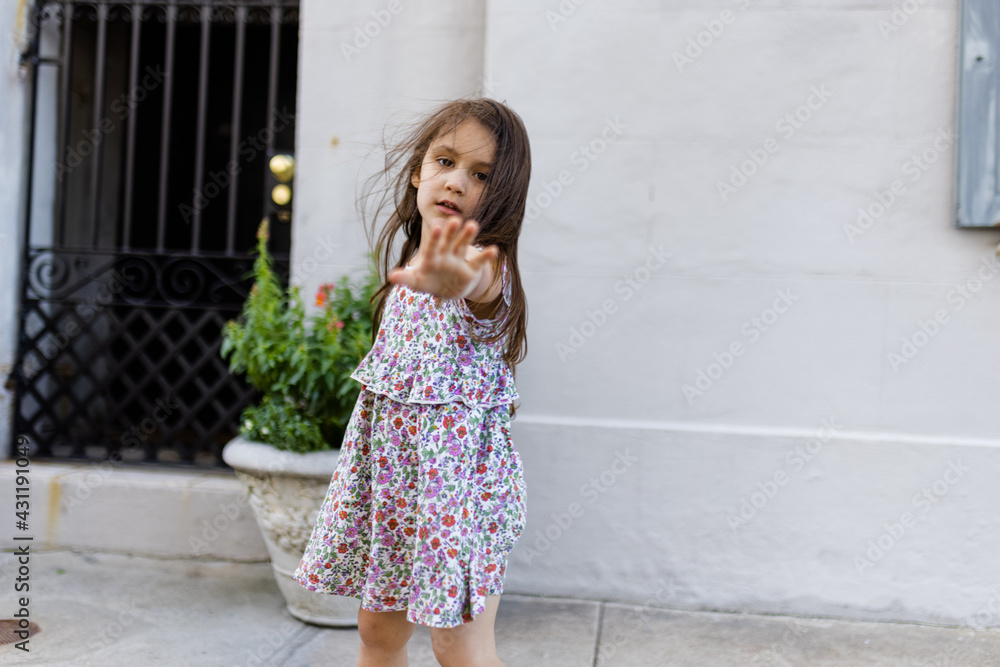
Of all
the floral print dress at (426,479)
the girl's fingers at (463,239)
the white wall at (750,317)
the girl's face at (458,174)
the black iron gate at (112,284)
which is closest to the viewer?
the girl's fingers at (463,239)

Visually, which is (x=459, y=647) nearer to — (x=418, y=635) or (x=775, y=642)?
(x=418, y=635)

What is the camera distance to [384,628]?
196cm

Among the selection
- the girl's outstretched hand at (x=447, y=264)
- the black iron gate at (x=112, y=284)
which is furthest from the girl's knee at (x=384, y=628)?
the black iron gate at (x=112, y=284)

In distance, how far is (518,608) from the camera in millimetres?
3150

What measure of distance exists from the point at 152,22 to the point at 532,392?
5.09 metres

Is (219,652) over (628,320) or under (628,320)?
under

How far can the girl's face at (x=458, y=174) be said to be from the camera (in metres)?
1.90

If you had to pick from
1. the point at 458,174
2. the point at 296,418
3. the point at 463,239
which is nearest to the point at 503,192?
the point at 458,174

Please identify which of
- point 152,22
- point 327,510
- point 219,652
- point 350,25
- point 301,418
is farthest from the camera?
point 152,22

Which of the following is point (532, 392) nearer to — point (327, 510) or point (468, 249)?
point (327, 510)

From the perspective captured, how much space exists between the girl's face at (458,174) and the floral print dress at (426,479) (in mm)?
191

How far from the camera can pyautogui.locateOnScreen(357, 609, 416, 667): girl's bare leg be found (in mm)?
1958

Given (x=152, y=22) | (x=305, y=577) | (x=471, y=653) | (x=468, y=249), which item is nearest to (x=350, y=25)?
(x=468, y=249)

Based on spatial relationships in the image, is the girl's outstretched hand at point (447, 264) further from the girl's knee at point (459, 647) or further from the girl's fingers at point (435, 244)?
the girl's knee at point (459, 647)
